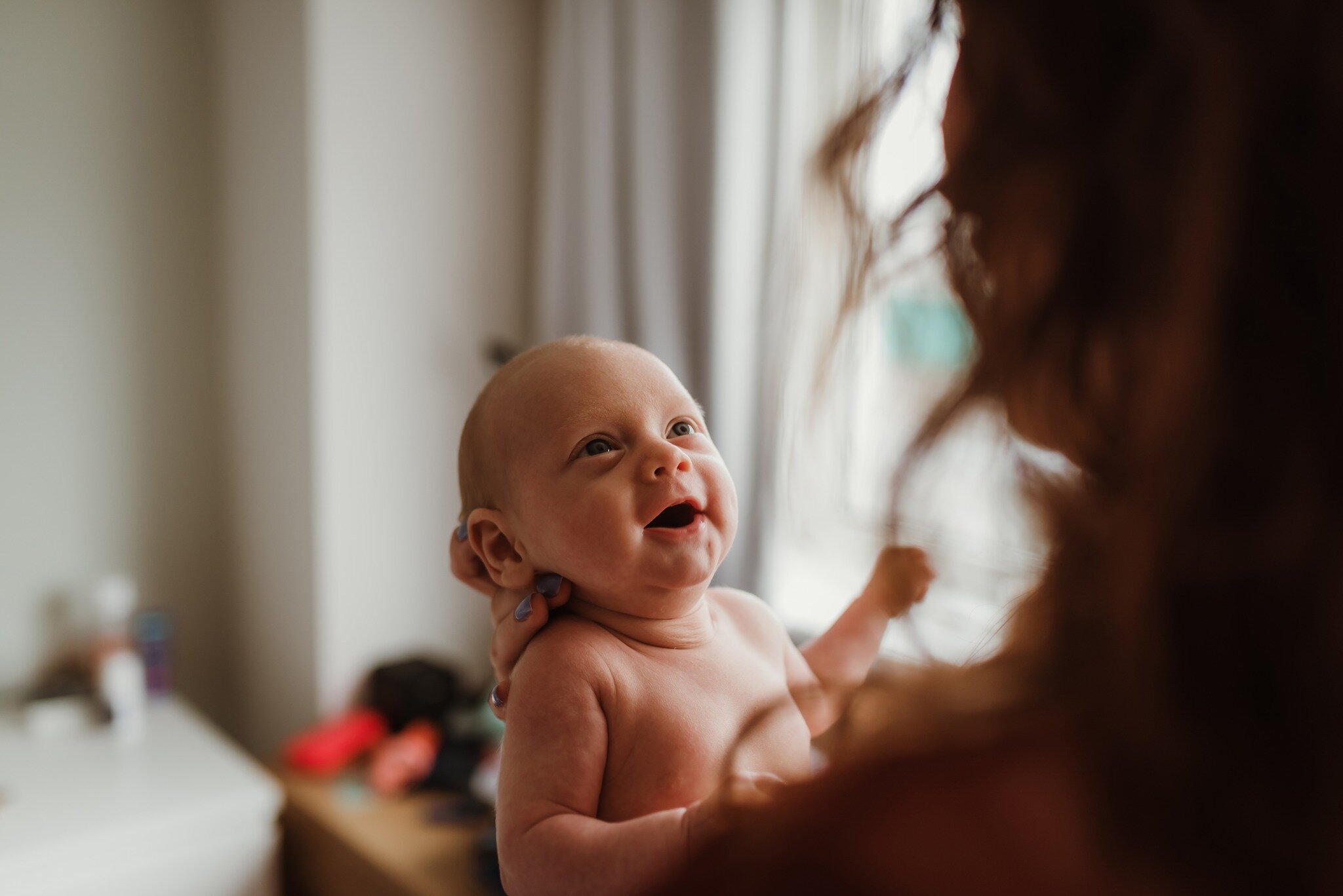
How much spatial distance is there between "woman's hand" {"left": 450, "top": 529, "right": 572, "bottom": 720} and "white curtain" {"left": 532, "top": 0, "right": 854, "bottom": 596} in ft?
2.68

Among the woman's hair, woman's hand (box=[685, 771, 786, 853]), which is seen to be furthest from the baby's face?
the woman's hair

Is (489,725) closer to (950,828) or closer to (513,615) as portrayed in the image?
(513,615)

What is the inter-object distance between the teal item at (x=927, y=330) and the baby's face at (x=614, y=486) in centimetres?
14

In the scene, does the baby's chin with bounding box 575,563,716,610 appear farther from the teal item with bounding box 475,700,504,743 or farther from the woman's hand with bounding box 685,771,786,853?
the teal item with bounding box 475,700,504,743

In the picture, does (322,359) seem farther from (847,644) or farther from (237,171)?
(847,644)

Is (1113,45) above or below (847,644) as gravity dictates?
above

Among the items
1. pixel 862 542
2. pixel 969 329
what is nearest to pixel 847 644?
pixel 862 542

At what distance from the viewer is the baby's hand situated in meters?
0.50

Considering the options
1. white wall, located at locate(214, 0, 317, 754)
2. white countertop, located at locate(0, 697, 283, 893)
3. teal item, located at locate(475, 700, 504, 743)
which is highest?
white wall, located at locate(214, 0, 317, 754)

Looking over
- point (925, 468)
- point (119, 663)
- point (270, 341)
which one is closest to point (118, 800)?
point (119, 663)

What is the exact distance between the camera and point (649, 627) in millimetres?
557

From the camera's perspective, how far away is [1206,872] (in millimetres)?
306

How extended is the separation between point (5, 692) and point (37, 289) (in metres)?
0.73

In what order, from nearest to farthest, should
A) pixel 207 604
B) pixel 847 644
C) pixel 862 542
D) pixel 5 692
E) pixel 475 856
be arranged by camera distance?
pixel 862 542 → pixel 847 644 → pixel 475 856 → pixel 5 692 → pixel 207 604
